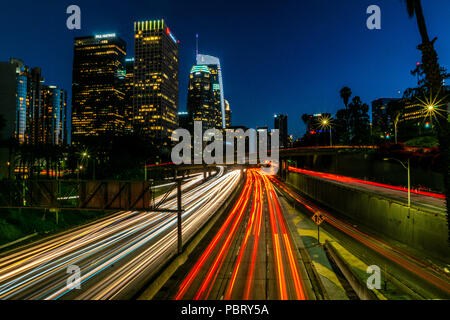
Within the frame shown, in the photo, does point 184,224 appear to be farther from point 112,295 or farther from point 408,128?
point 408,128

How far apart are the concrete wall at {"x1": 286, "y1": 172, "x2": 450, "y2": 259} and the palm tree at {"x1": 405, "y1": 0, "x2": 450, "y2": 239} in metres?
5.42

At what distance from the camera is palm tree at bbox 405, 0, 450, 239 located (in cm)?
1454

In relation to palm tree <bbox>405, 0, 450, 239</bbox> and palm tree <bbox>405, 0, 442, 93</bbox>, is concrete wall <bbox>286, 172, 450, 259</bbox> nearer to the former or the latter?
palm tree <bbox>405, 0, 450, 239</bbox>

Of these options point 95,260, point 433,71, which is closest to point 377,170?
point 433,71

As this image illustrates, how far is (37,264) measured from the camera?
17.6 meters

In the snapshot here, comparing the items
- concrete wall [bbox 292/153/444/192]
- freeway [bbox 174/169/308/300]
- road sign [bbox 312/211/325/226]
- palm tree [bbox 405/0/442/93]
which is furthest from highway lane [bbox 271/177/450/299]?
palm tree [bbox 405/0/442/93]

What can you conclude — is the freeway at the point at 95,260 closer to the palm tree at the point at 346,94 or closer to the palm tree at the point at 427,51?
the palm tree at the point at 427,51

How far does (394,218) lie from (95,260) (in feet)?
90.5

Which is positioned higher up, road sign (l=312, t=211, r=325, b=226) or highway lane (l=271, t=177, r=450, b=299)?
road sign (l=312, t=211, r=325, b=226)

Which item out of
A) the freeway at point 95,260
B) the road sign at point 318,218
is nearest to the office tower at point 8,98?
the freeway at point 95,260

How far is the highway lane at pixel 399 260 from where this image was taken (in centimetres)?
1474

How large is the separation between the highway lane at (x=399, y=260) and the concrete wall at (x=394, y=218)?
1619mm
